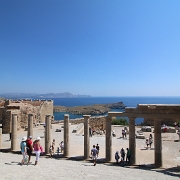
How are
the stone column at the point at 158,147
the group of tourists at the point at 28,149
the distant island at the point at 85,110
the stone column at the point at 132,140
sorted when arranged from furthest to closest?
the distant island at the point at 85,110
the stone column at the point at 132,140
the stone column at the point at 158,147
the group of tourists at the point at 28,149

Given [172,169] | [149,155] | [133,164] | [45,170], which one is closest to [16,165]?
[45,170]

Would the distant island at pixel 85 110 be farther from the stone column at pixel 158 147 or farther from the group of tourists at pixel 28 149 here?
the group of tourists at pixel 28 149

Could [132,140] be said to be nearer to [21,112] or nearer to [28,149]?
[28,149]

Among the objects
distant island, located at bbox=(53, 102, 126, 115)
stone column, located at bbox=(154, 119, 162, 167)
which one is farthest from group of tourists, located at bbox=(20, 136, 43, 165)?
distant island, located at bbox=(53, 102, 126, 115)

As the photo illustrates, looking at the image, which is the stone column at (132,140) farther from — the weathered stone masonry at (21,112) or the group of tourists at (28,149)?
the weathered stone masonry at (21,112)

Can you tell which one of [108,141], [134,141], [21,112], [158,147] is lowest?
[158,147]

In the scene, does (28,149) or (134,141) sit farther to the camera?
(134,141)

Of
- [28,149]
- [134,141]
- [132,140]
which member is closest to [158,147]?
[134,141]

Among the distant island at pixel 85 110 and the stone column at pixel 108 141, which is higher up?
the stone column at pixel 108 141

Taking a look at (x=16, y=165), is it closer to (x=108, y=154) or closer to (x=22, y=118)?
(x=108, y=154)

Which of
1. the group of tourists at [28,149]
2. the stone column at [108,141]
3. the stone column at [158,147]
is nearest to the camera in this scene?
the group of tourists at [28,149]

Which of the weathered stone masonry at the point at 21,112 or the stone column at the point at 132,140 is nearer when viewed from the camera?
the stone column at the point at 132,140

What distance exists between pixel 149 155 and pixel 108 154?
4.45 m

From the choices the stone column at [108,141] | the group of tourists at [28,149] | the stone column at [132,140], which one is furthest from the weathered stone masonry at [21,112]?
the stone column at [132,140]
